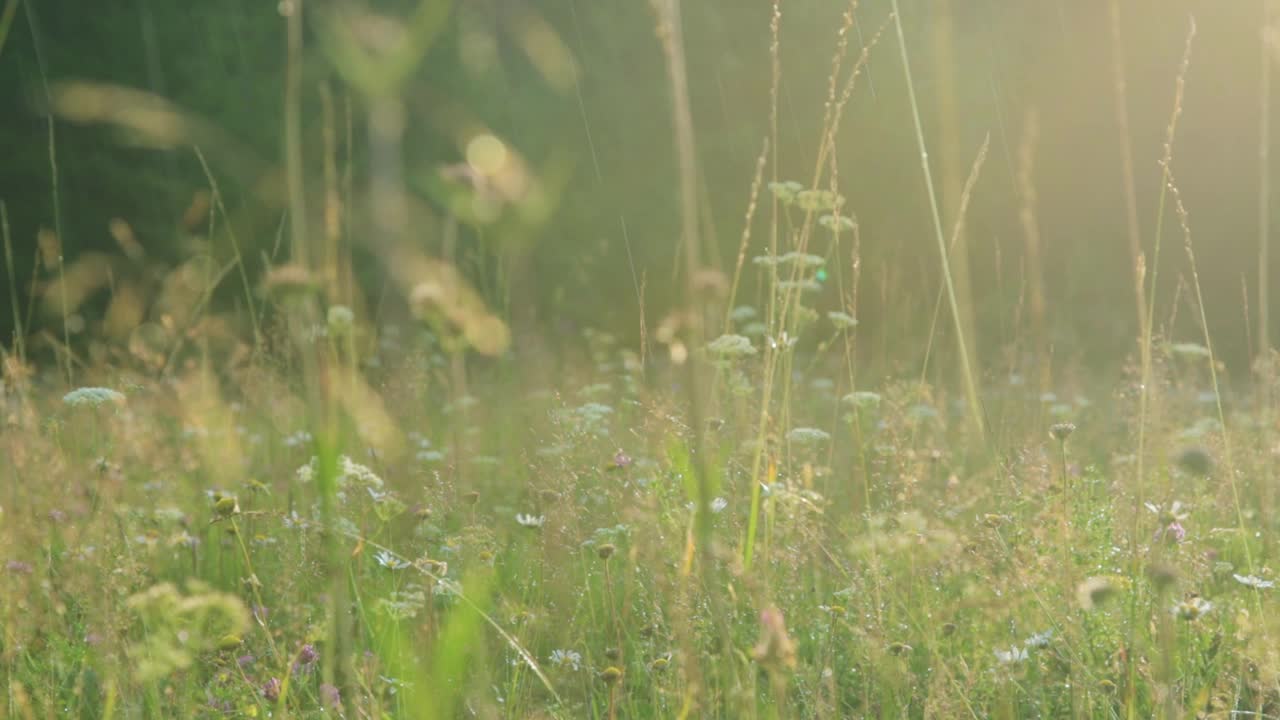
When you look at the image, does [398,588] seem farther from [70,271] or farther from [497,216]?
[70,271]

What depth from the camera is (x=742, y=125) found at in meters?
7.49

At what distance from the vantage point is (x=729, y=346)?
211 centimetres

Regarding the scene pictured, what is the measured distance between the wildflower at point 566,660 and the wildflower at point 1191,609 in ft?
2.97

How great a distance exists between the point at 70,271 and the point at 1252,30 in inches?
318

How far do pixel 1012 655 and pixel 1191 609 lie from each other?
26 cm

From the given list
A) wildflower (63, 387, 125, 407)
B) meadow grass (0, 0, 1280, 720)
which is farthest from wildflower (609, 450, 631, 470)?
wildflower (63, 387, 125, 407)

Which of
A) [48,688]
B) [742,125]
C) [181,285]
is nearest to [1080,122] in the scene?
[742,125]

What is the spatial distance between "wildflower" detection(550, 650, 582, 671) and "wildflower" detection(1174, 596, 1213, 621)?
2.97 ft

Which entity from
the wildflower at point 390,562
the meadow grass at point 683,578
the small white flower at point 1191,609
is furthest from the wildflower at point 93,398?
the small white flower at point 1191,609

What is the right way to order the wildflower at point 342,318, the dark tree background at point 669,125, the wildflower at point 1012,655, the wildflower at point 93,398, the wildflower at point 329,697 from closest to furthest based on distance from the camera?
the wildflower at point 342,318 → the wildflower at point 329,697 → the wildflower at point 1012,655 → the wildflower at point 93,398 → the dark tree background at point 669,125

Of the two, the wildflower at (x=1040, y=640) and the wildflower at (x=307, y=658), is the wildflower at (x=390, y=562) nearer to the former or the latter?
the wildflower at (x=307, y=658)

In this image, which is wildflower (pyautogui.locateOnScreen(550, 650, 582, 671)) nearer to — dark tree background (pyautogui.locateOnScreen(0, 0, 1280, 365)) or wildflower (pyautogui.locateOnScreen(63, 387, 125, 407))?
wildflower (pyautogui.locateOnScreen(63, 387, 125, 407))

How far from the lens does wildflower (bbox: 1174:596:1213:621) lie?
148 centimetres

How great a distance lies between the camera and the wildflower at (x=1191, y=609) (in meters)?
1.48
